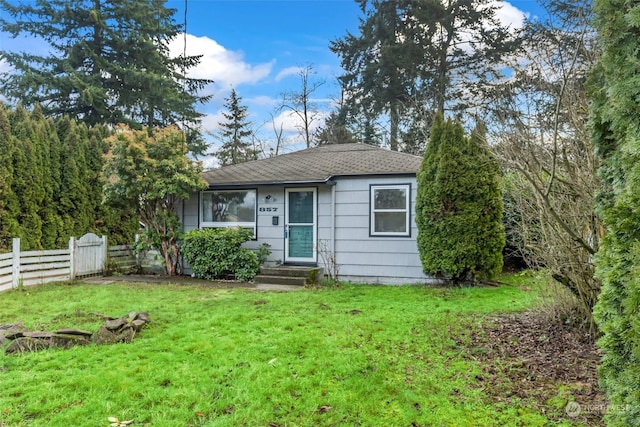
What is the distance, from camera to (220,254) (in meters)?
8.74

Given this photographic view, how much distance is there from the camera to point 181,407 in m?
2.85

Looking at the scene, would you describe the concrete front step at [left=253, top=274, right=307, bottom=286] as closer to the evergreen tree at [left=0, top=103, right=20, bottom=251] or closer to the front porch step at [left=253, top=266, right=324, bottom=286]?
the front porch step at [left=253, top=266, right=324, bottom=286]

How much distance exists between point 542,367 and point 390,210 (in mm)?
5459

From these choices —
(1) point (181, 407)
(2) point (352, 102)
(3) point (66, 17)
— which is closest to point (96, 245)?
(1) point (181, 407)

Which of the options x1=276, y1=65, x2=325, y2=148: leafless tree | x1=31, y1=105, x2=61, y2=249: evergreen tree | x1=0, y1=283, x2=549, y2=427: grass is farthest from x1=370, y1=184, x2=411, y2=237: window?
x1=276, y1=65, x2=325, y2=148: leafless tree

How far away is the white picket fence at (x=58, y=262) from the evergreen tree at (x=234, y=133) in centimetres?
1547

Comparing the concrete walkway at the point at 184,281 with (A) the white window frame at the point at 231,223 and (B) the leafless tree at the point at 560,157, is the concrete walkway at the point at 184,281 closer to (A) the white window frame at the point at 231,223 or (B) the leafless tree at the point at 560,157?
(A) the white window frame at the point at 231,223

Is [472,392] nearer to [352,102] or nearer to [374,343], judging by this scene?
[374,343]

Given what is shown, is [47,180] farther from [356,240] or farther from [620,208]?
[620,208]

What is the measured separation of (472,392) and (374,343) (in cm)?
133

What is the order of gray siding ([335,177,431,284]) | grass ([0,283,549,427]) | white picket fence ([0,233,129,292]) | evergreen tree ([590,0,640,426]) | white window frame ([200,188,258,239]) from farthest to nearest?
white window frame ([200,188,258,239]) < gray siding ([335,177,431,284]) < white picket fence ([0,233,129,292]) < grass ([0,283,549,427]) < evergreen tree ([590,0,640,426])

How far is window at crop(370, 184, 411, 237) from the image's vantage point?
855 centimetres

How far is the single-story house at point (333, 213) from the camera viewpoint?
8.58 m

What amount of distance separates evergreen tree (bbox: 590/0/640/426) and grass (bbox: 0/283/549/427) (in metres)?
Result: 0.79
